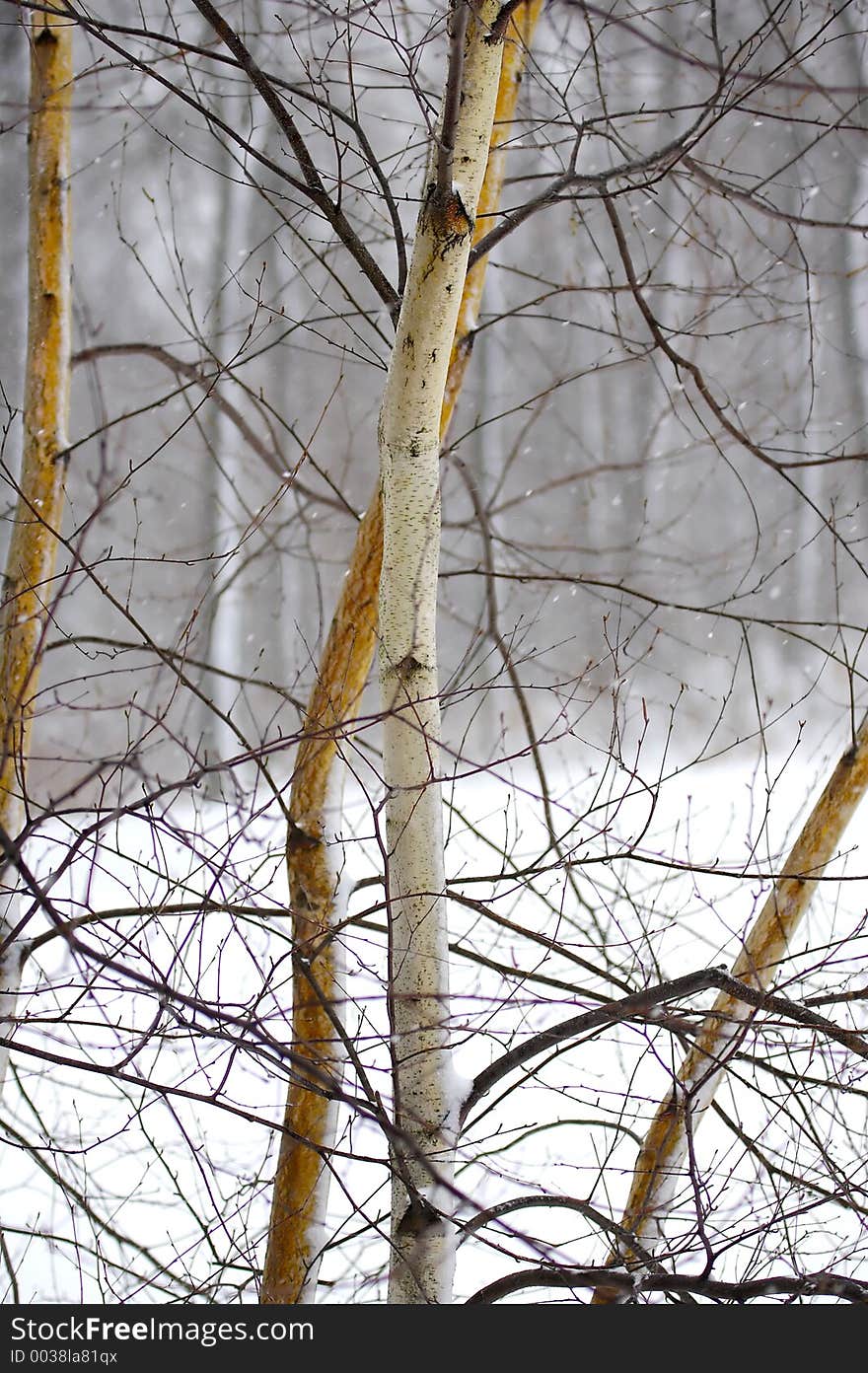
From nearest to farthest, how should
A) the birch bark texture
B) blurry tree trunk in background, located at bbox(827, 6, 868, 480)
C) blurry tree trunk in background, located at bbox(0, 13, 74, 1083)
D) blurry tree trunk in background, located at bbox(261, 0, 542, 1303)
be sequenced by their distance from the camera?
the birch bark texture, blurry tree trunk in background, located at bbox(261, 0, 542, 1303), blurry tree trunk in background, located at bbox(0, 13, 74, 1083), blurry tree trunk in background, located at bbox(827, 6, 868, 480)

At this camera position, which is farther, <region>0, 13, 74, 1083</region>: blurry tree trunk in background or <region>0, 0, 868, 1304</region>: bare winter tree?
<region>0, 13, 74, 1083</region>: blurry tree trunk in background

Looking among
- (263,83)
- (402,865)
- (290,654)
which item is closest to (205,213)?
(290,654)

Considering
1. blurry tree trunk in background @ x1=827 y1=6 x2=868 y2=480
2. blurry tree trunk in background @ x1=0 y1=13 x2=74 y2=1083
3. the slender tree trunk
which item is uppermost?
blurry tree trunk in background @ x1=827 y1=6 x2=868 y2=480

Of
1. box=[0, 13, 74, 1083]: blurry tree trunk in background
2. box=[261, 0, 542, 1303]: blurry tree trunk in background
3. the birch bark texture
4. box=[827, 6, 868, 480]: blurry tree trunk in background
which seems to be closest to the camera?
the birch bark texture

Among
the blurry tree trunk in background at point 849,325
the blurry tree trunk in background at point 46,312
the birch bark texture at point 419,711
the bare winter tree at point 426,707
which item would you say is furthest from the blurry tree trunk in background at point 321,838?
the blurry tree trunk in background at point 849,325

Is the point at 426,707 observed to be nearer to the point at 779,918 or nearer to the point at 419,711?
the point at 419,711

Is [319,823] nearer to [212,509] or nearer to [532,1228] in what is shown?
[532,1228]

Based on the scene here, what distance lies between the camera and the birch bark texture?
3.63ft

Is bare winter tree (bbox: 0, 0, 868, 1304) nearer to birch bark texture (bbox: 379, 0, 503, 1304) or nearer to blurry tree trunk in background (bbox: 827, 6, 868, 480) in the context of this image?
birch bark texture (bbox: 379, 0, 503, 1304)

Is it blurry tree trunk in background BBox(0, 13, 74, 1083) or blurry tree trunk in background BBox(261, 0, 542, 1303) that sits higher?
blurry tree trunk in background BBox(0, 13, 74, 1083)

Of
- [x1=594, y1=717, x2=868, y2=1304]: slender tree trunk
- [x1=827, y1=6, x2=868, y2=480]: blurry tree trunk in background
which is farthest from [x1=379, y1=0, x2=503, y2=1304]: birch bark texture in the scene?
[x1=827, y1=6, x2=868, y2=480]: blurry tree trunk in background

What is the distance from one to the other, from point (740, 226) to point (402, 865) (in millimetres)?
6791

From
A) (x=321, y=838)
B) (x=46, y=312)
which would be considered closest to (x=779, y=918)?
(x=321, y=838)

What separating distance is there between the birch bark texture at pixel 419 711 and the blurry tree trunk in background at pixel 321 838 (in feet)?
1.39
